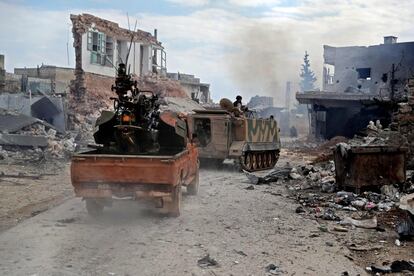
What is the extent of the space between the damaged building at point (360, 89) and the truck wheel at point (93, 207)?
60.1 ft

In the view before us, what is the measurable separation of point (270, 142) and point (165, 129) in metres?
10.2

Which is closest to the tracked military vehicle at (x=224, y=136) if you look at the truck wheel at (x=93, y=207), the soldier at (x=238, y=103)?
the soldier at (x=238, y=103)

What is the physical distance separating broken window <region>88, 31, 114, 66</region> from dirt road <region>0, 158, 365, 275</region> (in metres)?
20.1

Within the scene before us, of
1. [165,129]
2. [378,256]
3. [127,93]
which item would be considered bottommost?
[378,256]

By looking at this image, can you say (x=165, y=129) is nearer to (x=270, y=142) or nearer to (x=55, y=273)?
(x=55, y=273)

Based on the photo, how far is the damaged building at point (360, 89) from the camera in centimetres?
2752

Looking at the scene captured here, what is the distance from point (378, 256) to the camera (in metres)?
6.95

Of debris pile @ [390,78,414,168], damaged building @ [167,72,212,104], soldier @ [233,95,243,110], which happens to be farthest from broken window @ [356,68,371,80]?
debris pile @ [390,78,414,168]

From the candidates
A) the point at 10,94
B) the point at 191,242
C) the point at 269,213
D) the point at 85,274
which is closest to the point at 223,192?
the point at 269,213

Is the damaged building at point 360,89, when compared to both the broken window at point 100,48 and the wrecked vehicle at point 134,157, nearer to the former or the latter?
the broken window at point 100,48

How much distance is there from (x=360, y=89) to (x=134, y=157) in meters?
27.6

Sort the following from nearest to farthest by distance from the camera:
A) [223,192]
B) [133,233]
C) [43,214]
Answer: [133,233] < [43,214] < [223,192]

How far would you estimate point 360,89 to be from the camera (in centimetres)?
3341

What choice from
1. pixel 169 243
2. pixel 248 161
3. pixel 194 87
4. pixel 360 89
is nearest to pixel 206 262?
pixel 169 243
